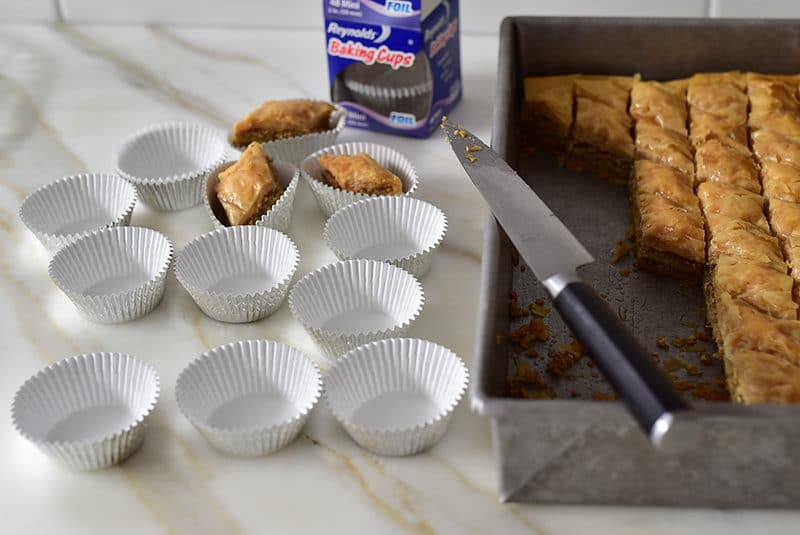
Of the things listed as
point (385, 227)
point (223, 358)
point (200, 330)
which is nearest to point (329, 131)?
point (385, 227)

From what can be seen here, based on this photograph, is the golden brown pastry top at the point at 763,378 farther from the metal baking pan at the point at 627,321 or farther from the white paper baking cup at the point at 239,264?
the white paper baking cup at the point at 239,264

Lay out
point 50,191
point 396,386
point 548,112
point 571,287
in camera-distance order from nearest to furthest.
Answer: point 571,287
point 396,386
point 50,191
point 548,112

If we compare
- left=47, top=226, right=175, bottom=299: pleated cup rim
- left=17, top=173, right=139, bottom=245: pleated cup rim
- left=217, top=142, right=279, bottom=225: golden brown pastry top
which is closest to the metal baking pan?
left=217, top=142, right=279, bottom=225: golden brown pastry top

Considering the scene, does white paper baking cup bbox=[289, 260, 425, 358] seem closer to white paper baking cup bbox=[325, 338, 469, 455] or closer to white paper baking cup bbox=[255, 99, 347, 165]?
white paper baking cup bbox=[325, 338, 469, 455]

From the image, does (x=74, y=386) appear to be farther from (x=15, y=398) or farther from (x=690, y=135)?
(x=690, y=135)

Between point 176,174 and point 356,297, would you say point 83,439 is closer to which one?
point 356,297
